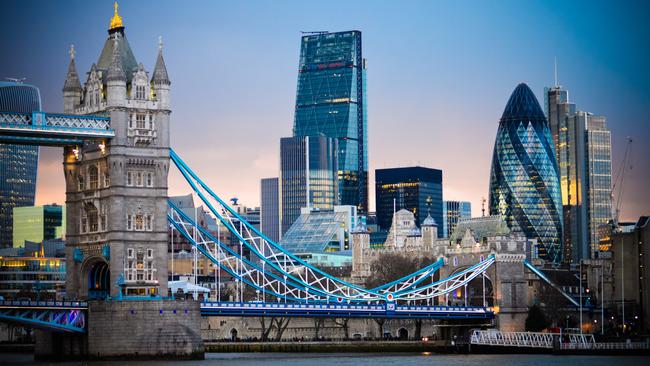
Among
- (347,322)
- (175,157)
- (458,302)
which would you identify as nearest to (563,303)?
(458,302)

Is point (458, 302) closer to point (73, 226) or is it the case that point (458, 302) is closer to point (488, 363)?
point (488, 363)

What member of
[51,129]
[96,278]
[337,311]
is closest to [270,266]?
[337,311]

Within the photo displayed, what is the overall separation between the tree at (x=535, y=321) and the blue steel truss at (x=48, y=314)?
171 feet

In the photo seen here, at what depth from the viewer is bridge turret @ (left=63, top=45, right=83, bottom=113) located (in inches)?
4705

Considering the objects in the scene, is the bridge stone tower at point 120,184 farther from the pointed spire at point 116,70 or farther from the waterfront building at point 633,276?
the waterfront building at point 633,276

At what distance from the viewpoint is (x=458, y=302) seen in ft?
541

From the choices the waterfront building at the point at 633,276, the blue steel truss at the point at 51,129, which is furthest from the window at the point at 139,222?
the waterfront building at the point at 633,276

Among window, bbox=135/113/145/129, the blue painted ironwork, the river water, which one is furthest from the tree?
window, bbox=135/113/145/129

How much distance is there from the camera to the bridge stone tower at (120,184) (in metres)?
114

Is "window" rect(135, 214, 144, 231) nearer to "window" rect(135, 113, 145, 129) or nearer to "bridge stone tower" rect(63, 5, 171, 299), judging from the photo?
"bridge stone tower" rect(63, 5, 171, 299)

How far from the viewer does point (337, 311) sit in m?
128

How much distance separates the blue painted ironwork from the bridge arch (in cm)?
777

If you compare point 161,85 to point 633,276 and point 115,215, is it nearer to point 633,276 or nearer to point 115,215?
point 115,215

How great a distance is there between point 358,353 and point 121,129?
36.4 m
